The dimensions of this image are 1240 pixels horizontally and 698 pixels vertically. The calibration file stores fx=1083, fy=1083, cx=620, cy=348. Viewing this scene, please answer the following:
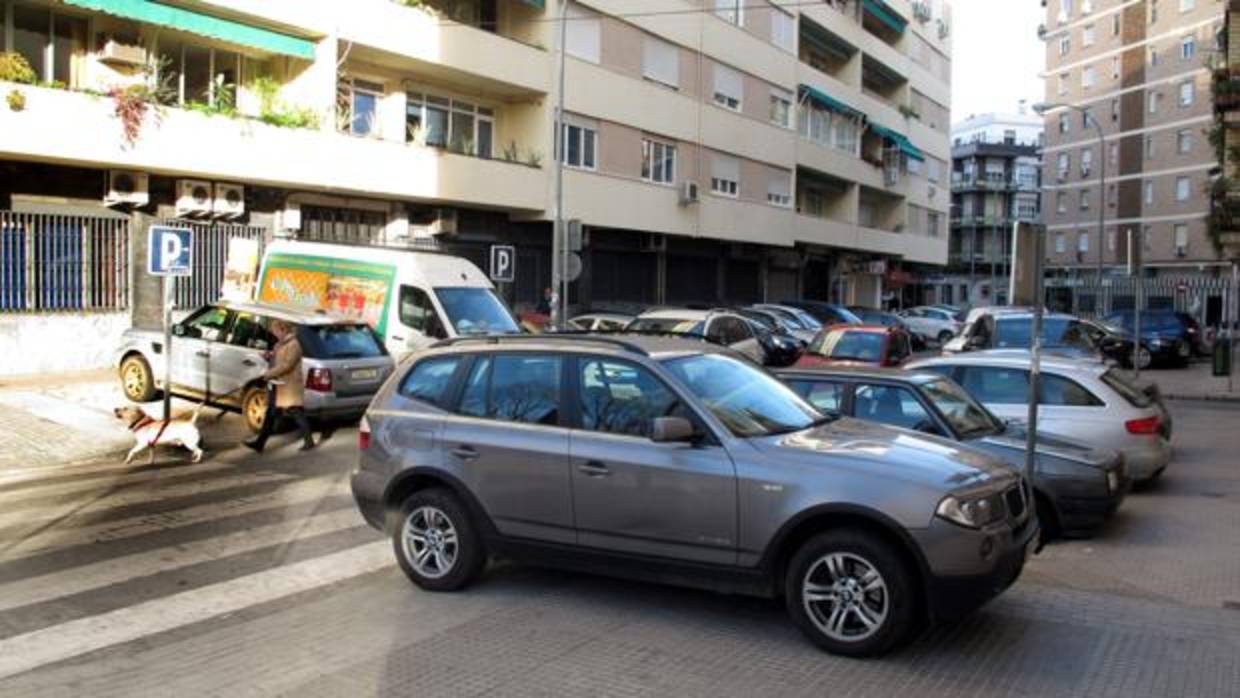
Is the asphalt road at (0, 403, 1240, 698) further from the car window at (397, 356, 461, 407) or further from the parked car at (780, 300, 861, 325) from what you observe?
the parked car at (780, 300, 861, 325)

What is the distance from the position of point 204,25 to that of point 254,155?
2.49 metres

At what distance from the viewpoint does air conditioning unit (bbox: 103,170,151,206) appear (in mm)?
19734

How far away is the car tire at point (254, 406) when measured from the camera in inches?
538

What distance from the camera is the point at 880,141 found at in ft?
172

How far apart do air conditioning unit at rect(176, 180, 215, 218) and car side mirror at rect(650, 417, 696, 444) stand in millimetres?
17493

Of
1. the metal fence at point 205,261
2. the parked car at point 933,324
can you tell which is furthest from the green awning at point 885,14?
the metal fence at point 205,261

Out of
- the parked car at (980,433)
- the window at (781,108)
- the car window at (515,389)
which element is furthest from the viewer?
the window at (781,108)

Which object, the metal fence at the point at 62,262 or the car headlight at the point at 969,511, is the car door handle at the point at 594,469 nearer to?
the car headlight at the point at 969,511

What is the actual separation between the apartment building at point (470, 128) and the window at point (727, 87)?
107 millimetres

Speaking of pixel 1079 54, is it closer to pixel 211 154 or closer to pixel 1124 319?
pixel 1124 319

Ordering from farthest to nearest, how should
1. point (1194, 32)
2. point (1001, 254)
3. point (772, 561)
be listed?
point (1001, 254), point (1194, 32), point (772, 561)

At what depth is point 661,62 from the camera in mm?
33094

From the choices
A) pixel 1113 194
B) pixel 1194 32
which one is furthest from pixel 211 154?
pixel 1113 194

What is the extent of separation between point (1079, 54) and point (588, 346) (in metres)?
81.0
